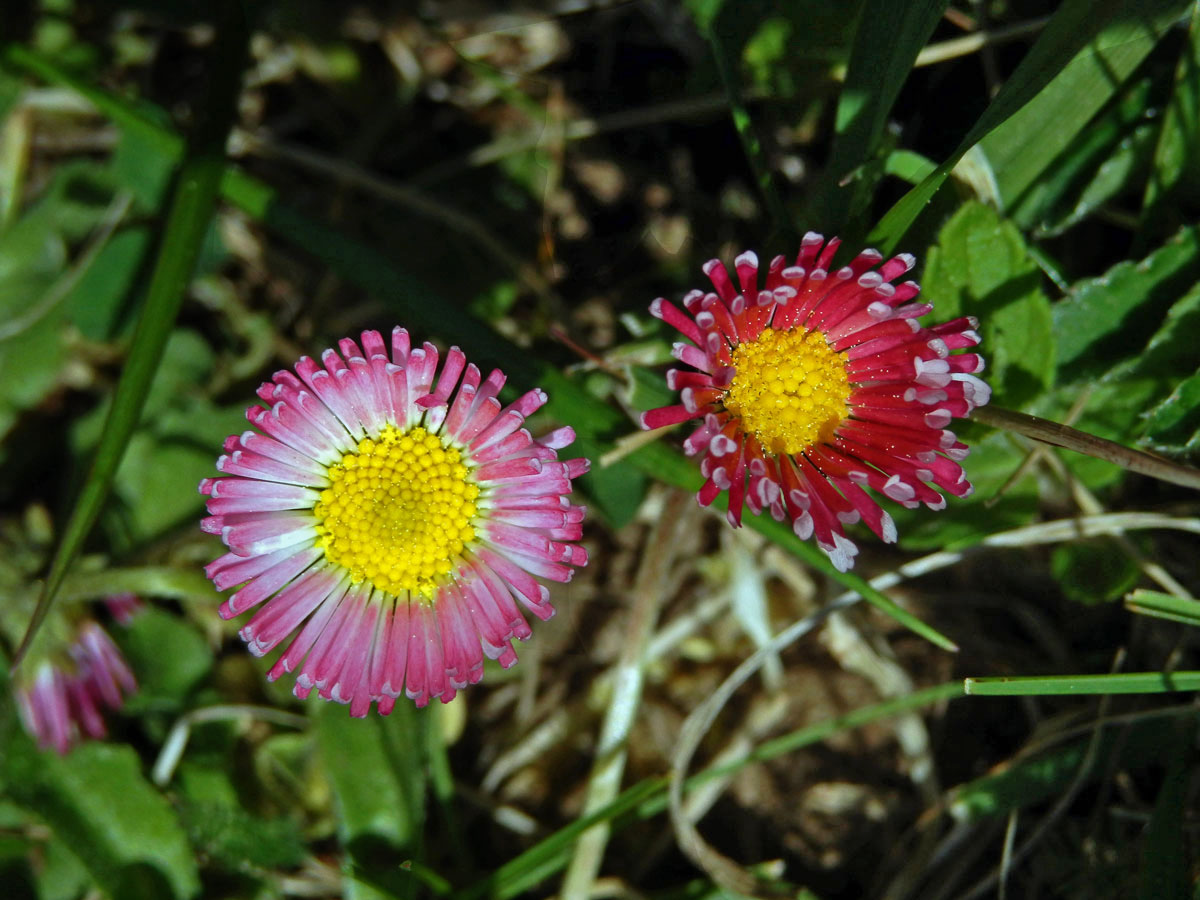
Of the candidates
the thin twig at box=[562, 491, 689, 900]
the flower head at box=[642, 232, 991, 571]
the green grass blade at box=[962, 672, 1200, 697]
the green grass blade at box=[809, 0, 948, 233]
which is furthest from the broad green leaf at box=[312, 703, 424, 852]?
the green grass blade at box=[809, 0, 948, 233]

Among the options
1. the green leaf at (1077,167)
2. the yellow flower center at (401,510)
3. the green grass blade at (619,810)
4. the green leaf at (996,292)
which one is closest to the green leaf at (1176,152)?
the green leaf at (1077,167)

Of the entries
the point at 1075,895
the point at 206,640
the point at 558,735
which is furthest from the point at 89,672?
the point at 1075,895

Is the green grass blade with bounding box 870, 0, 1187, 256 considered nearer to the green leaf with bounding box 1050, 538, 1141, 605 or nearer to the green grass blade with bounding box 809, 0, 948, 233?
the green grass blade with bounding box 809, 0, 948, 233

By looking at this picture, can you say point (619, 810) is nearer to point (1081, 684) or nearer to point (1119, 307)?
point (1081, 684)

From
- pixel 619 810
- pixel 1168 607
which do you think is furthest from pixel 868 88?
pixel 619 810

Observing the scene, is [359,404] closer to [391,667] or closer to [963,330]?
[391,667]
